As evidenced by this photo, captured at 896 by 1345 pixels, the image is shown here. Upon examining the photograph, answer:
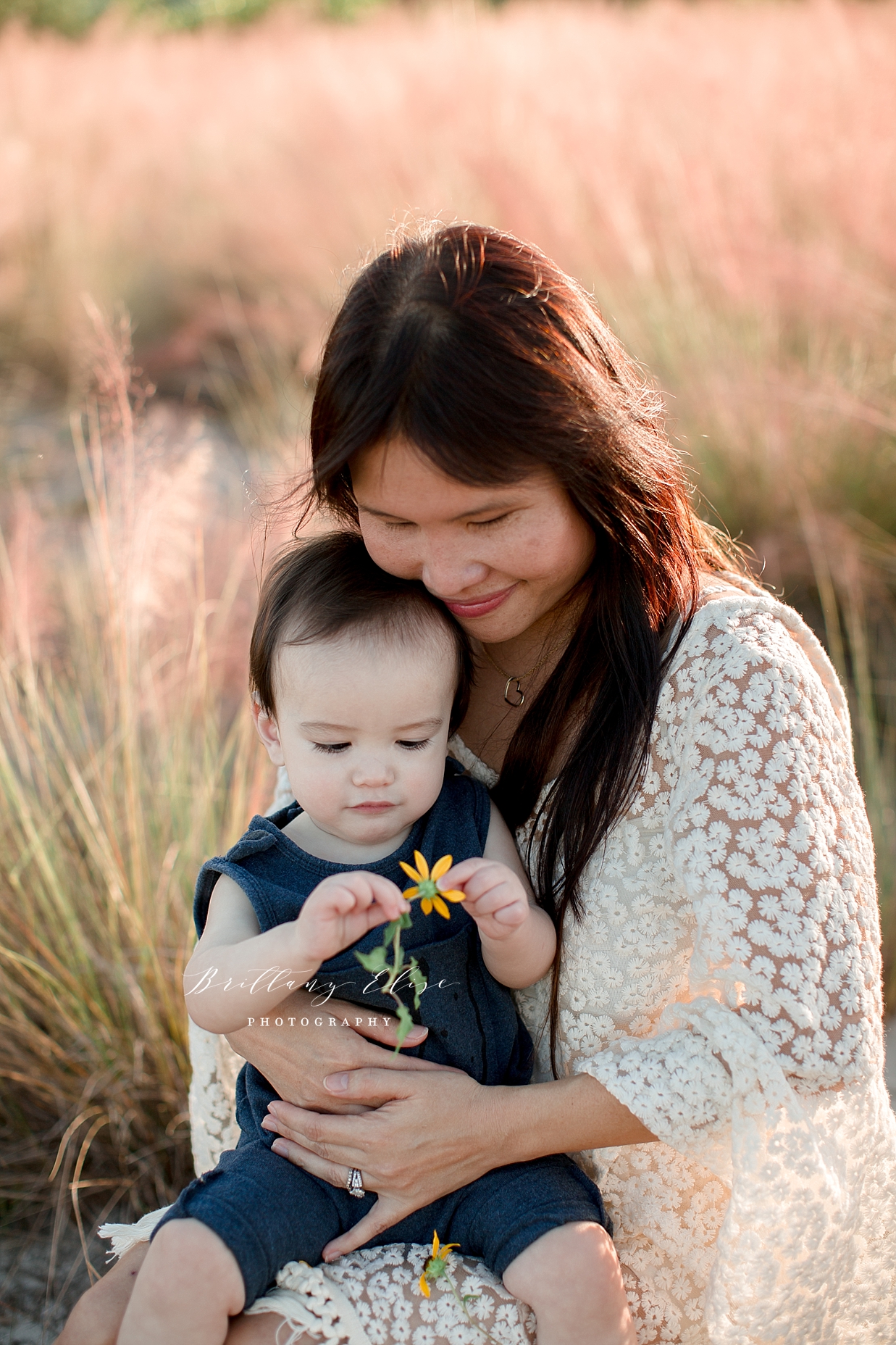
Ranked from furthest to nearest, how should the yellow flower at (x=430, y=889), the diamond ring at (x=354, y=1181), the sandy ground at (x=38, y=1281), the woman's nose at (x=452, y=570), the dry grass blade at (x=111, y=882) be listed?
the dry grass blade at (x=111, y=882) → the sandy ground at (x=38, y=1281) → the woman's nose at (x=452, y=570) → the diamond ring at (x=354, y=1181) → the yellow flower at (x=430, y=889)

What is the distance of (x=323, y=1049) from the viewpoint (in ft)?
5.79

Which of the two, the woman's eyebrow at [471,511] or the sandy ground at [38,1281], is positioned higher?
the woman's eyebrow at [471,511]

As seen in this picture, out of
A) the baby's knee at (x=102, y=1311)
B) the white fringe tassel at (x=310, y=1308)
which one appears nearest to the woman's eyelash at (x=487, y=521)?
the white fringe tassel at (x=310, y=1308)

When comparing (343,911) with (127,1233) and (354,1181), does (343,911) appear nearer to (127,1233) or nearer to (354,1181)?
(354,1181)

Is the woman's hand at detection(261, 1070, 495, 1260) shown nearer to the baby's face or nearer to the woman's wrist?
the woman's wrist

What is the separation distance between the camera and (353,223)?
6977mm

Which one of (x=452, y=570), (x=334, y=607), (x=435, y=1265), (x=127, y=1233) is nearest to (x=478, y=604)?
(x=452, y=570)

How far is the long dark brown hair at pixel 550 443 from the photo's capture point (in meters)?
1.68

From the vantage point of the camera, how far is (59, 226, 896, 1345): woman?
1613 mm

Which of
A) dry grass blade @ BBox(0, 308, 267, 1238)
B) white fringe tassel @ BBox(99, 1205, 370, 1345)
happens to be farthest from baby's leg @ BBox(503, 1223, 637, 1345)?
dry grass blade @ BBox(0, 308, 267, 1238)

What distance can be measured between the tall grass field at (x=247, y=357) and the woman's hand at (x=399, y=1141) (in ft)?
3.34

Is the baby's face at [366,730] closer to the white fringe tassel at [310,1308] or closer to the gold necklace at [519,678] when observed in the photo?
the gold necklace at [519,678]

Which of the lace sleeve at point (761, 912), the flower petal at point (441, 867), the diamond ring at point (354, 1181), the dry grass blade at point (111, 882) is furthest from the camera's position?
the dry grass blade at point (111, 882)

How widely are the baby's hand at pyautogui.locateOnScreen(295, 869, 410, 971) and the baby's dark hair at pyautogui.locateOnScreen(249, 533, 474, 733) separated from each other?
18.9 inches
